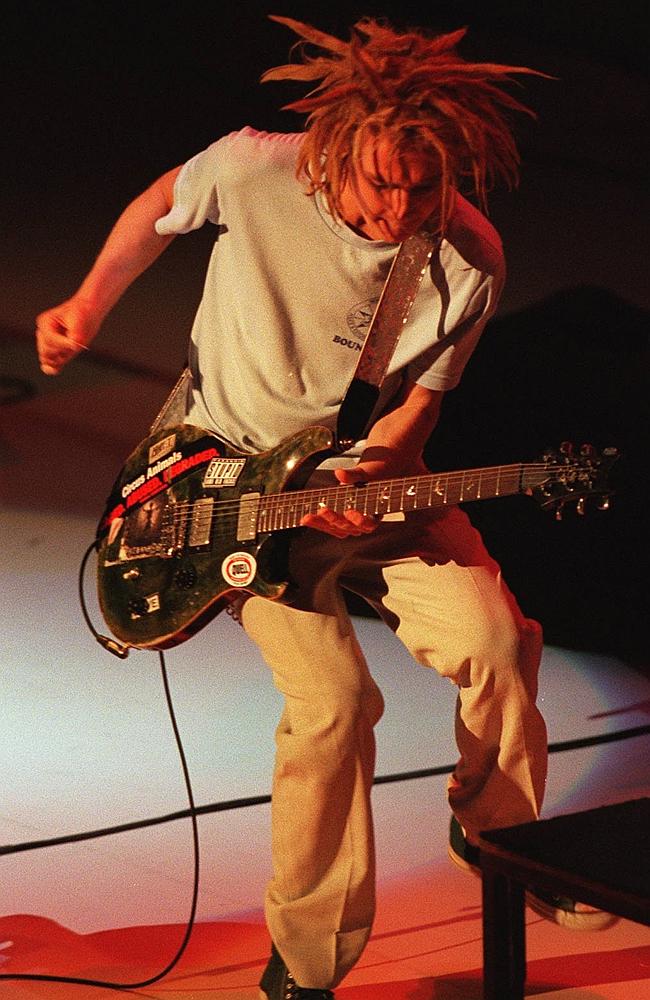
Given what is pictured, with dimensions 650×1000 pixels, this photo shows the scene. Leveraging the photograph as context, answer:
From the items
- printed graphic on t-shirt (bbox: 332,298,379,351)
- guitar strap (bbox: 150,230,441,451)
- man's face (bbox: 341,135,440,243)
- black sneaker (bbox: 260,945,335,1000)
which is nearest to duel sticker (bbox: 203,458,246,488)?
guitar strap (bbox: 150,230,441,451)

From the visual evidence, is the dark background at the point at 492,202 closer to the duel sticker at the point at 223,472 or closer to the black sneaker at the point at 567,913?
the duel sticker at the point at 223,472

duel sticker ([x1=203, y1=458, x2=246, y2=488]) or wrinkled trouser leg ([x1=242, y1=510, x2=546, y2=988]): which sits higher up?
duel sticker ([x1=203, y1=458, x2=246, y2=488])

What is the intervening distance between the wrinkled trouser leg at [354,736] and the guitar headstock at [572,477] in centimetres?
30

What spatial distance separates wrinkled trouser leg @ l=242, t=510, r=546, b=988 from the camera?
8.28 feet

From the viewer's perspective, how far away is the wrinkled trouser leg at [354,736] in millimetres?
2523

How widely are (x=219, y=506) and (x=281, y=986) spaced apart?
95 centimetres

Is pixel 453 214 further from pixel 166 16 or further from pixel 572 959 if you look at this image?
pixel 572 959

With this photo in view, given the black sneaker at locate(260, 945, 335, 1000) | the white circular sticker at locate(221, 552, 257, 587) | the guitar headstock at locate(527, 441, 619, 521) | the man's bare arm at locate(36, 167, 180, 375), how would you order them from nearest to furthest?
the guitar headstock at locate(527, 441, 619, 521) < the black sneaker at locate(260, 945, 335, 1000) < the white circular sticker at locate(221, 552, 257, 587) < the man's bare arm at locate(36, 167, 180, 375)

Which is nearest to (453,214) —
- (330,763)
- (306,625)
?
(306,625)

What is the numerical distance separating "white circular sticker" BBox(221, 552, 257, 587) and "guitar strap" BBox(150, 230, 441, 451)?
1.07ft

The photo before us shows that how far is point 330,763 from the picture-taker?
252 cm

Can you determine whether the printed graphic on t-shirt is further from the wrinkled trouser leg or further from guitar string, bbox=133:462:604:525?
the wrinkled trouser leg

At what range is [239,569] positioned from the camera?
2646 millimetres

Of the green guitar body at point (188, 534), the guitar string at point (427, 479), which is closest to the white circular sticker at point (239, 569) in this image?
the green guitar body at point (188, 534)
